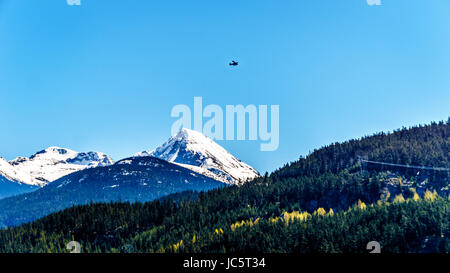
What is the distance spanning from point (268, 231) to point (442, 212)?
235ft

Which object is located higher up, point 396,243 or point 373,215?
point 373,215

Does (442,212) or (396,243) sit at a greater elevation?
(442,212)
